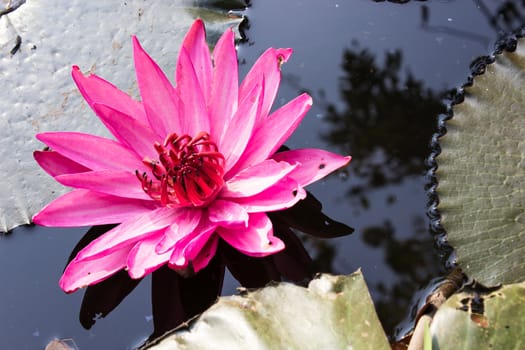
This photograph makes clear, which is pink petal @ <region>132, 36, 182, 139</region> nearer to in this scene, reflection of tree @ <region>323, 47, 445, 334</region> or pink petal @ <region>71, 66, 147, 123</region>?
pink petal @ <region>71, 66, 147, 123</region>

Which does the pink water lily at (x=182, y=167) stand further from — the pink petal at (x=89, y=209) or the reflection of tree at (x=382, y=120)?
the reflection of tree at (x=382, y=120)

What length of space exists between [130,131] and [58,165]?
0.19 meters

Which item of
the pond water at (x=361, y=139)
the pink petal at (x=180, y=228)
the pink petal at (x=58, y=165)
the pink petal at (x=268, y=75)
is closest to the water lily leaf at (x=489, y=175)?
the pond water at (x=361, y=139)

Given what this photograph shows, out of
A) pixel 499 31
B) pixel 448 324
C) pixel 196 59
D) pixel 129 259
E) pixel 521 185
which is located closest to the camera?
pixel 448 324

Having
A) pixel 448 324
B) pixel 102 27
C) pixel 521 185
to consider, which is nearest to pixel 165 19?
pixel 102 27

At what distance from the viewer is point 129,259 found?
126cm

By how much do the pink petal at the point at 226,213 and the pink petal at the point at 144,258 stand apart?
0.12 meters

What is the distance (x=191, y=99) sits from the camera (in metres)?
1.43

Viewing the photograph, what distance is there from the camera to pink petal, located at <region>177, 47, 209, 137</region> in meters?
1.42

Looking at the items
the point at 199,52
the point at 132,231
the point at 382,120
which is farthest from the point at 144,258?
the point at 382,120

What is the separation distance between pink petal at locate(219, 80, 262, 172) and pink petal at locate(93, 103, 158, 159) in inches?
6.4

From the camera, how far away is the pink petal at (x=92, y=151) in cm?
140

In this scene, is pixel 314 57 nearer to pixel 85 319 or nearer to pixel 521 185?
pixel 521 185

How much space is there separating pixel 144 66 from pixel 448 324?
851 millimetres
